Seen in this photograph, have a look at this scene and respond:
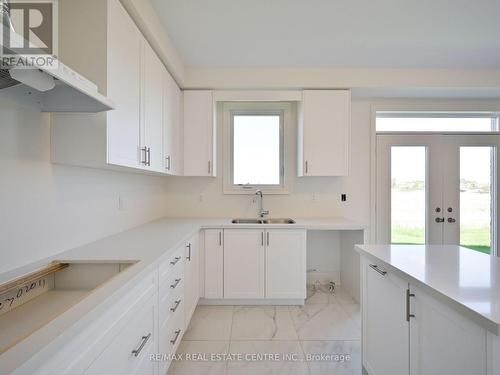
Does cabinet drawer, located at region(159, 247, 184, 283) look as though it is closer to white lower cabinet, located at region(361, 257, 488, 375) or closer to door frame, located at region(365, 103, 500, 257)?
white lower cabinet, located at region(361, 257, 488, 375)

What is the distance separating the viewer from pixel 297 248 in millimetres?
2648

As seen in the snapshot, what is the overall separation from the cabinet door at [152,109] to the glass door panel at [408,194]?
2.95 metres

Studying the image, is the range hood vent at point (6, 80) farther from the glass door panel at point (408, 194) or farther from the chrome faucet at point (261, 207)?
the glass door panel at point (408, 194)

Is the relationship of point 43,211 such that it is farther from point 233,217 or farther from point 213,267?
point 233,217

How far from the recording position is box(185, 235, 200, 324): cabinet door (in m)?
2.11

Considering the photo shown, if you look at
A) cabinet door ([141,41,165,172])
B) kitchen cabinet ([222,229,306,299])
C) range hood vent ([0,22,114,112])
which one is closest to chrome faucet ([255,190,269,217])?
kitchen cabinet ([222,229,306,299])

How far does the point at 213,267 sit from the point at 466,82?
3593mm

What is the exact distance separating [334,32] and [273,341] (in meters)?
2.72

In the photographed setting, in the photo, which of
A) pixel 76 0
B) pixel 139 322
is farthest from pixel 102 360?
pixel 76 0

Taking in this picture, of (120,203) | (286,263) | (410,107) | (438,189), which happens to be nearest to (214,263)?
(286,263)

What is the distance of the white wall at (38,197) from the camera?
3.80 feet

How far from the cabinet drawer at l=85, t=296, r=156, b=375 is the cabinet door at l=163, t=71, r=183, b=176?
1443 millimetres

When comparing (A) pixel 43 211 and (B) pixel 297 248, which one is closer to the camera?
(A) pixel 43 211

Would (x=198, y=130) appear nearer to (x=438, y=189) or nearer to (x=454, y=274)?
(x=454, y=274)
